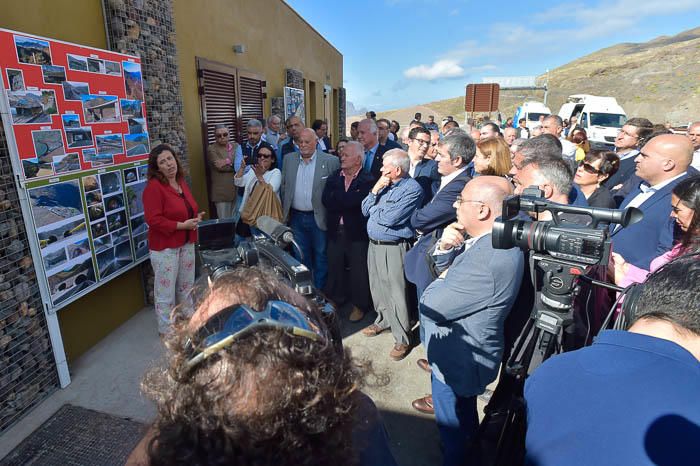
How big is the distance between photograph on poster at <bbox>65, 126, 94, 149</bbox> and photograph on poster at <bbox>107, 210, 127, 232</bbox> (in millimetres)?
664

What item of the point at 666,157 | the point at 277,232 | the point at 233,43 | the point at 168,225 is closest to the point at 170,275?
the point at 168,225

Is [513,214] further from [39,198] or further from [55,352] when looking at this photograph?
[55,352]

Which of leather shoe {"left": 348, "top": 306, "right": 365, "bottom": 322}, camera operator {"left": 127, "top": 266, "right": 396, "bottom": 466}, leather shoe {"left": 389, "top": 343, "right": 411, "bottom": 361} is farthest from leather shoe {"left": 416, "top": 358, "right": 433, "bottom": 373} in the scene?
camera operator {"left": 127, "top": 266, "right": 396, "bottom": 466}

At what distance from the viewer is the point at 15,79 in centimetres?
256

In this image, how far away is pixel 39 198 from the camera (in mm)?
2781

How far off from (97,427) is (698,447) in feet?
10.7

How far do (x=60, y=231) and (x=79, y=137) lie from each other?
2.49 feet

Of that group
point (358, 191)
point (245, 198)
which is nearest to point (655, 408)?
point (358, 191)

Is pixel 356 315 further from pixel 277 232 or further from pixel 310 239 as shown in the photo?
pixel 277 232

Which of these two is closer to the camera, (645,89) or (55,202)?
(55,202)

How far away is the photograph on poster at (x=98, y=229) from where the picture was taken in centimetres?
333

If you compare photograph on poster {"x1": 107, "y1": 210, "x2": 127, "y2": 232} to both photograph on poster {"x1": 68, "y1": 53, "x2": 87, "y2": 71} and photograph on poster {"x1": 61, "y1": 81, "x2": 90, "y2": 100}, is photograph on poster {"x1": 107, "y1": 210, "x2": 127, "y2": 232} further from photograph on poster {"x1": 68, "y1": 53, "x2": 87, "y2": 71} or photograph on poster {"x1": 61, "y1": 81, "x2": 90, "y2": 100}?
photograph on poster {"x1": 68, "y1": 53, "x2": 87, "y2": 71}

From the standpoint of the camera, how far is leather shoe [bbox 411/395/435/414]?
2.88 meters

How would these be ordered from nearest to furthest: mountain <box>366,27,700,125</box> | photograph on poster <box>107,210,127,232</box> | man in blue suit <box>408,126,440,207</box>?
photograph on poster <box>107,210,127,232</box>
man in blue suit <box>408,126,440,207</box>
mountain <box>366,27,700,125</box>
